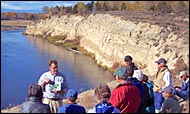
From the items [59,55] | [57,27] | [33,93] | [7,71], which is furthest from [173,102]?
[57,27]

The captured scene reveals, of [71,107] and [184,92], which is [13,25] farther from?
[71,107]

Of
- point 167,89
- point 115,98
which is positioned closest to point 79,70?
point 167,89

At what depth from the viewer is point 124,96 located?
568cm

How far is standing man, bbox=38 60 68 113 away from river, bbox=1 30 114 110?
1085 centimetres

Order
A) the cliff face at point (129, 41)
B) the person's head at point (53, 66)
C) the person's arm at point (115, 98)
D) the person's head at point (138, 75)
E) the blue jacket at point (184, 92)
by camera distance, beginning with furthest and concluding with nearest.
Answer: the cliff face at point (129, 41)
the blue jacket at point (184, 92)
the person's head at point (53, 66)
the person's head at point (138, 75)
the person's arm at point (115, 98)

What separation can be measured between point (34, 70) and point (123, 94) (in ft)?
81.1

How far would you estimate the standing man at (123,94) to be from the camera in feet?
18.6

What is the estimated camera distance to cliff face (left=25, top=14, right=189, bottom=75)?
24.0m

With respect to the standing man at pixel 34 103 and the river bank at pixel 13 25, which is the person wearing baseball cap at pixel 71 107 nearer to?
the standing man at pixel 34 103

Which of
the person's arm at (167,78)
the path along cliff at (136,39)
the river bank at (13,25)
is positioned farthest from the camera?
the river bank at (13,25)

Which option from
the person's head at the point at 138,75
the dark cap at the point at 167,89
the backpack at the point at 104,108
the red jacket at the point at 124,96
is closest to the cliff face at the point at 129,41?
the dark cap at the point at 167,89

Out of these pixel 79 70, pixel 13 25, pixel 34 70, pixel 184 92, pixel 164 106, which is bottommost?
pixel 13 25

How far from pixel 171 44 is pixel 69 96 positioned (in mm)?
20597

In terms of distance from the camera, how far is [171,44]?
25.3 metres
